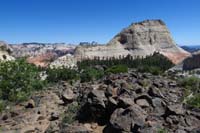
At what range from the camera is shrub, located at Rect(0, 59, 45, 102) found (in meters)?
38.7

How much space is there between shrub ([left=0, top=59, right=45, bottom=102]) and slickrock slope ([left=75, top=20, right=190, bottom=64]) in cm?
12005

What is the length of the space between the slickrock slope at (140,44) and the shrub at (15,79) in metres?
120

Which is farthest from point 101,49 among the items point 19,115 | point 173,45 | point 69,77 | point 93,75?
point 19,115

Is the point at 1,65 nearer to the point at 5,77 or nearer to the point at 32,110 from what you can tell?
the point at 5,77

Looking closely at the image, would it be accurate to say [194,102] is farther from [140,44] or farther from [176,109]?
[140,44]

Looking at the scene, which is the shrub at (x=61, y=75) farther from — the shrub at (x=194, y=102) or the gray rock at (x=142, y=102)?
the gray rock at (x=142, y=102)

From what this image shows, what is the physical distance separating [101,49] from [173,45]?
40.8 meters

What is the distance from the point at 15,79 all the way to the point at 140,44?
13572cm

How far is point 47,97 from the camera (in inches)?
1407

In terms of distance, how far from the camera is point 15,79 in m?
39.1

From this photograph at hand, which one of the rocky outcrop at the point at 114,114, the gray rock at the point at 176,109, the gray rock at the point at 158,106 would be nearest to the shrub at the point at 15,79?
the rocky outcrop at the point at 114,114

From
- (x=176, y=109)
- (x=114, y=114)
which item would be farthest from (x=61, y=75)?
(x=176, y=109)

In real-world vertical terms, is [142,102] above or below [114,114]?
above

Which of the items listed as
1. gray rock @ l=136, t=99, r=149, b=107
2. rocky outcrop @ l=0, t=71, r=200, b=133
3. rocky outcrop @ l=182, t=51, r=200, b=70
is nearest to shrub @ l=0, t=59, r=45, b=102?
rocky outcrop @ l=0, t=71, r=200, b=133
